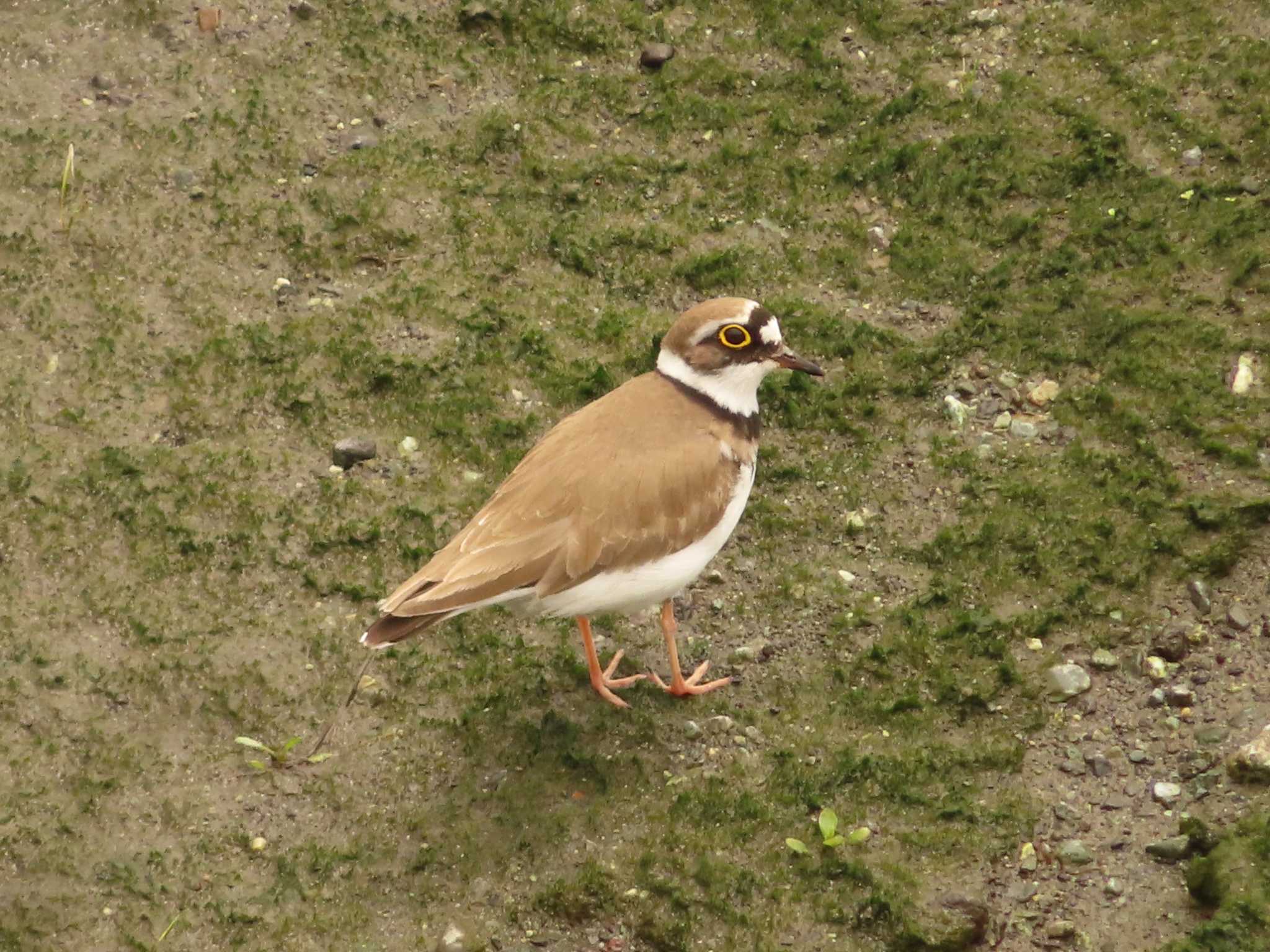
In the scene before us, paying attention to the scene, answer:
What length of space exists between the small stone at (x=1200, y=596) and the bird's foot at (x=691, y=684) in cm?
192

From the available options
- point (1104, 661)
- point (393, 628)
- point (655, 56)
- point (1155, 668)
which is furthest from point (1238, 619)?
point (655, 56)

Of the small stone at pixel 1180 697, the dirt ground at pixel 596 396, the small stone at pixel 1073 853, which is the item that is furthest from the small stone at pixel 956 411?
the small stone at pixel 1073 853

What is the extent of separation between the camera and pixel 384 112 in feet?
26.1

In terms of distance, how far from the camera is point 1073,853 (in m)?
4.91

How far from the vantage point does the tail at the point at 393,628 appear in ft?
16.0

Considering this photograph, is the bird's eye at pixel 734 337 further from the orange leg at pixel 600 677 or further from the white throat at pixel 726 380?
the orange leg at pixel 600 677

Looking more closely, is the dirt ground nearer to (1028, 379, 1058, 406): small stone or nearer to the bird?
(1028, 379, 1058, 406): small stone

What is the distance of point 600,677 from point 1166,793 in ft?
7.21

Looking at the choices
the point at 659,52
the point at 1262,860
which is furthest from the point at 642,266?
the point at 1262,860

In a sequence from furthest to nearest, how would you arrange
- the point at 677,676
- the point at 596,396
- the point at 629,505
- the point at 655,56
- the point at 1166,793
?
the point at 655,56, the point at 596,396, the point at 677,676, the point at 629,505, the point at 1166,793

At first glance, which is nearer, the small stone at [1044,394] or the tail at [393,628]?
the tail at [393,628]

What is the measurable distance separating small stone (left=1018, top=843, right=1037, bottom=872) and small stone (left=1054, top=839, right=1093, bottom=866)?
84 millimetres

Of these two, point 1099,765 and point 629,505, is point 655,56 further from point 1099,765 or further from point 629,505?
point 1099,765

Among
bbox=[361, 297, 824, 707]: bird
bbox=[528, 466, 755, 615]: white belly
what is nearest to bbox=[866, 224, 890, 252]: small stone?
bbox=[361, 297, 824, 707]: bird
